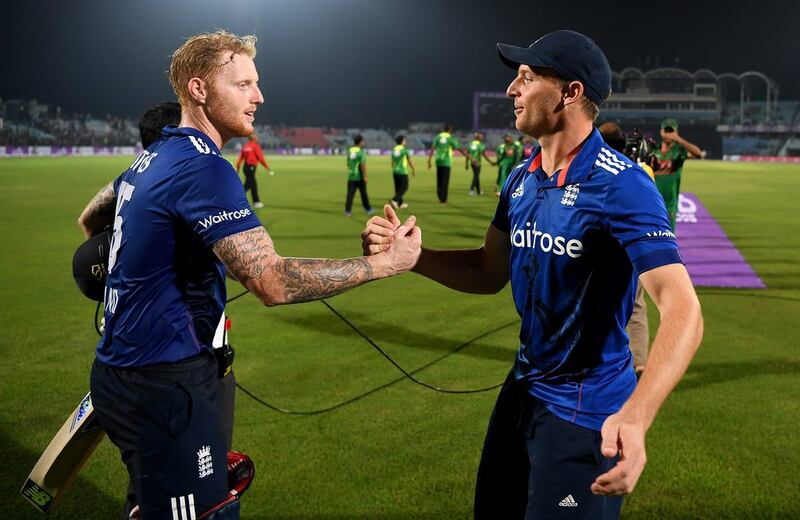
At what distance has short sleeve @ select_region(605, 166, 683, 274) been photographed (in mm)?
2410

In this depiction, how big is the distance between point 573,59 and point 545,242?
0.66 m

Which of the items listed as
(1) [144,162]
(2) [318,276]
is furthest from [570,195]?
(1) [144,162]

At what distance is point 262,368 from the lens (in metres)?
7.15

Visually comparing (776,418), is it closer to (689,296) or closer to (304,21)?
(689,296)

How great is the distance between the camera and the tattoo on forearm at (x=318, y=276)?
271 cm

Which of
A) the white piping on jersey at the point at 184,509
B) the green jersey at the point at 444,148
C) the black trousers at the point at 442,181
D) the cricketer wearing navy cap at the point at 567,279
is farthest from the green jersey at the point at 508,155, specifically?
the white piping on jersey at the point at 184,509

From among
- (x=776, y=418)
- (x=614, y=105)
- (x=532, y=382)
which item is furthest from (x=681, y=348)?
(x=614, y=105)

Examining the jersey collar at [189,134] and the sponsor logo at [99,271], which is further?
the sponsor logo at [99,271]

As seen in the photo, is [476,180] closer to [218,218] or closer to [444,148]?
[444,148]

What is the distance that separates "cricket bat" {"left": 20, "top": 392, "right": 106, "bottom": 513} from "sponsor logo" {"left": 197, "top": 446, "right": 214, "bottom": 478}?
33.4 inches

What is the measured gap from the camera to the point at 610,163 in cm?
269

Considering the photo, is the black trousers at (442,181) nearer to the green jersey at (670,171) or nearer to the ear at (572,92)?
the green jersey at (670,171)

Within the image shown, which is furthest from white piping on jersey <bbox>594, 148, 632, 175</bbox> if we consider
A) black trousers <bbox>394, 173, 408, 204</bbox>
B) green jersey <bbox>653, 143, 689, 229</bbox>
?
black trousers <bbox>394, 173, 408, 204</bbox>

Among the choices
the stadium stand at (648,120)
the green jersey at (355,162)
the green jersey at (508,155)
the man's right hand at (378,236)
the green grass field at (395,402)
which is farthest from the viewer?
the stadium stand at (648,120)
